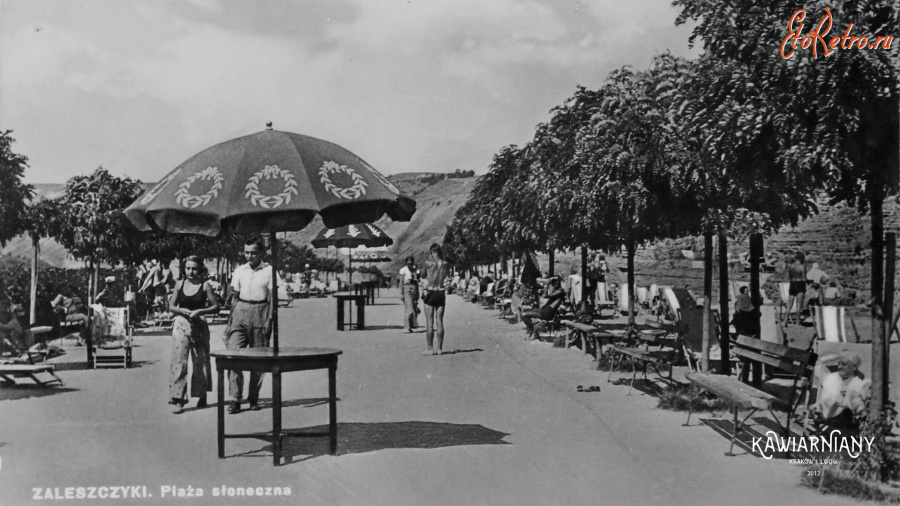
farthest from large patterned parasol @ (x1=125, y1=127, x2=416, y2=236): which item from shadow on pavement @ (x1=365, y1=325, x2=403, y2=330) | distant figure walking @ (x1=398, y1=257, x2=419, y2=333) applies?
shadow on pavement @ (x1=365, y1=325, x2=403, y2=330)

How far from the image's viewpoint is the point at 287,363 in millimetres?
6723

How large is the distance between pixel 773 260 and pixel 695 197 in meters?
25.7

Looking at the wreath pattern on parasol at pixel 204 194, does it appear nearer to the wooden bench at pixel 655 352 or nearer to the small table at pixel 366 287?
the wooden bench at pixel 655 352

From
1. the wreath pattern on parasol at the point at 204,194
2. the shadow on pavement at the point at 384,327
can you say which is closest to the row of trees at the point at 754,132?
the wreath pattern on parasol at the point at 204,194

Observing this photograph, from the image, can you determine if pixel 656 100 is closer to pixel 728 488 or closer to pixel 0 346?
pixel 728 488

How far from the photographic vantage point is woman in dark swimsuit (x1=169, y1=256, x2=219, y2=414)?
9383mm

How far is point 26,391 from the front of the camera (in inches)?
423

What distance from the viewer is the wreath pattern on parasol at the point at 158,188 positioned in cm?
703

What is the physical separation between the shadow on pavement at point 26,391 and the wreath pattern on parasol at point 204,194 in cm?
487

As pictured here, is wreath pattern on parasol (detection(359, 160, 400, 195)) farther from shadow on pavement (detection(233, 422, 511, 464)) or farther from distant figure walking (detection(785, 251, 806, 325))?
distant figure walking (detection(785, 251, 806, 325))

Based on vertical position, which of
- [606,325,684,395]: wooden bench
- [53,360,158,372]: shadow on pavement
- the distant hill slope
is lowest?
[53,360,158,372]: shadow on pavement

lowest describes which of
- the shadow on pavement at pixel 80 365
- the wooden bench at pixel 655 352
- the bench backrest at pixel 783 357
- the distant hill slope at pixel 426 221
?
the shadow on pavement at pixel 80 365

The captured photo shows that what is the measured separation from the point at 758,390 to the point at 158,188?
5.44 metres

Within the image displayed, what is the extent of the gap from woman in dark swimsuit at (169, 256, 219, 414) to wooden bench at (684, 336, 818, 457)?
5022 millimetres
